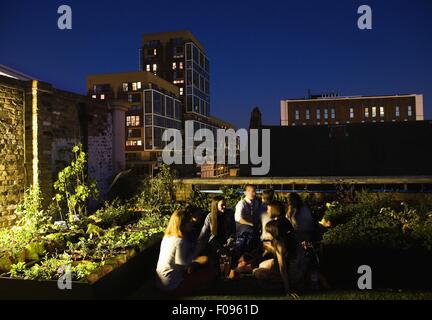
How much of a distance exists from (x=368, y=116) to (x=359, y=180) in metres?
77.3

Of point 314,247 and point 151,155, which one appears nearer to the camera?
point 314,247

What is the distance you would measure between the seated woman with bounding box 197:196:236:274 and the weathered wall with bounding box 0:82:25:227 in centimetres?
504

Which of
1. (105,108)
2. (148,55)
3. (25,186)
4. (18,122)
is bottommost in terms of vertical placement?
(25,186)

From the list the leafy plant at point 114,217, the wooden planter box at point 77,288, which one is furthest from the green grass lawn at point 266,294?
the leafy plant at point 114,217

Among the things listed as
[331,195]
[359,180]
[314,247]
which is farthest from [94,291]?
[359,180]

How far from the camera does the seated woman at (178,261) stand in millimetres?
5023

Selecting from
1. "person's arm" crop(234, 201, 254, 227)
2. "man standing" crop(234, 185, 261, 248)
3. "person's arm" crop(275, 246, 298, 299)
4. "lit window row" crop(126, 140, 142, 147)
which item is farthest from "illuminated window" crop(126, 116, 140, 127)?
"person's arm" crop(275, 246, 298, 299)

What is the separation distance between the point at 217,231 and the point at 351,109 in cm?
8190

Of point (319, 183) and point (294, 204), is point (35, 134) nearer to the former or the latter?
point (294, 204)

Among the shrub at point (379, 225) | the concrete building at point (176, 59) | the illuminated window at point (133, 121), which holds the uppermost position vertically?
the concrete building at point (176, 59)

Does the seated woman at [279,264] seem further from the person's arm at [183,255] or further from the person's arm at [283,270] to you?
the person's arm at [183,255]

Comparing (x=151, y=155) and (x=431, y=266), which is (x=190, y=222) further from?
(x=151, y=155)

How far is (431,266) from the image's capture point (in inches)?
211

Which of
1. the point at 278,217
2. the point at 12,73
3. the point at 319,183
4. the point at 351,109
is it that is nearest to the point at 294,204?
the point at 278,217
